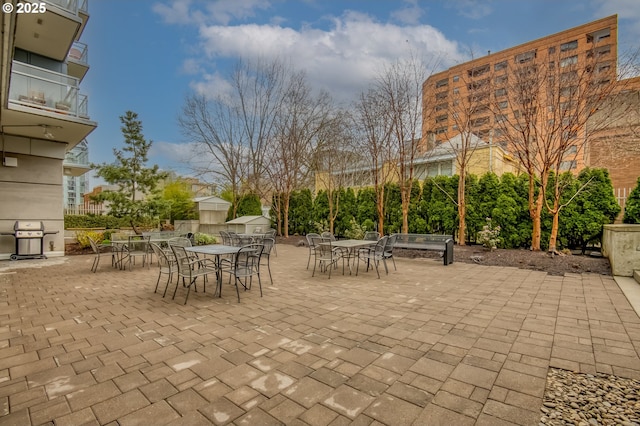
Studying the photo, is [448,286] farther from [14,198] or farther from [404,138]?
[14,198]

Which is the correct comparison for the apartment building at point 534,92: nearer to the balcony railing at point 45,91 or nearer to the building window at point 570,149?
the building window at point 570,149

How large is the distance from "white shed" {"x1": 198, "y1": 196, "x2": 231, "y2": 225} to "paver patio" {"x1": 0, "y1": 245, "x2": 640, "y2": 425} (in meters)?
12.2

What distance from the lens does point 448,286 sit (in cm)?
557

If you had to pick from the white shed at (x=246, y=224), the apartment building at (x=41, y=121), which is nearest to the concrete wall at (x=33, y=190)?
the apartment building at (x=41, y=121)

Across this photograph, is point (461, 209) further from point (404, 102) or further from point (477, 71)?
point (477, 71)

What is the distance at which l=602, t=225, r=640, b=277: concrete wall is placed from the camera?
19.7 feet

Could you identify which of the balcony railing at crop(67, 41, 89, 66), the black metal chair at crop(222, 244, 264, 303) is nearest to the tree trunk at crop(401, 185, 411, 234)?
the black metal chair at crop(222, 244, 264, 303)

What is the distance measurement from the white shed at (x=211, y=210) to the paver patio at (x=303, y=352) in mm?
12181

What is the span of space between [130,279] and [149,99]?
42.2 feet

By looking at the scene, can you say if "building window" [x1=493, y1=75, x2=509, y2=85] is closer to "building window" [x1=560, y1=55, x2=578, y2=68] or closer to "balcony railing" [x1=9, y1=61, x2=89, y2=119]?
"building window" [x1=560, y1=55, x2=578, y2=68]

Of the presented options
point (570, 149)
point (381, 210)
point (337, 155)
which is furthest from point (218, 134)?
point (570, 149)

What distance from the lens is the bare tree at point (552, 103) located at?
25.0 ft

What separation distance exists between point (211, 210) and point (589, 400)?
57.7ft

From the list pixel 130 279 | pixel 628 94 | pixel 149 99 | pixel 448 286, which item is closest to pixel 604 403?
pixel 448 286
